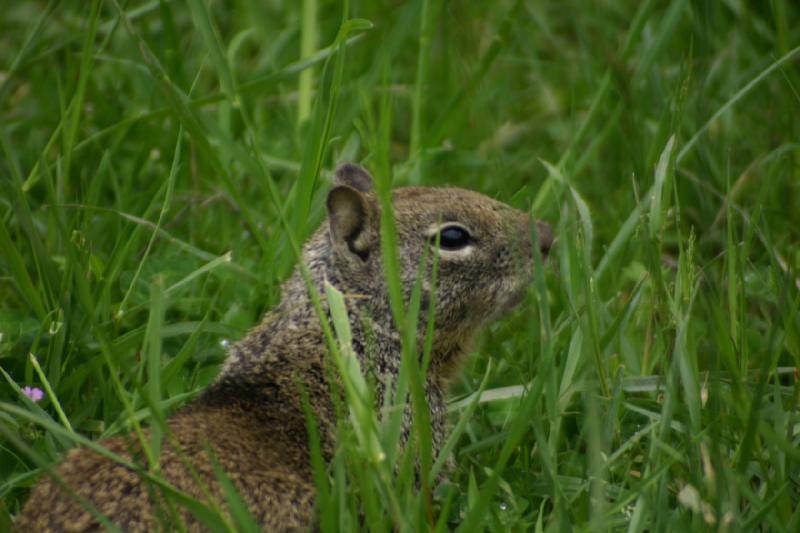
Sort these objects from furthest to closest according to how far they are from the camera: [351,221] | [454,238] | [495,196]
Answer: [495,196]
[454,238]
[351,221]

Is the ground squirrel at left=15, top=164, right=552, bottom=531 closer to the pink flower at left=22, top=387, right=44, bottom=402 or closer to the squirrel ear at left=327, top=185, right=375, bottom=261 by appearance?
the squirrel ear at left=327, top=185, right=375, bottom=261

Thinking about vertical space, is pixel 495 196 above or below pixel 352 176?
below

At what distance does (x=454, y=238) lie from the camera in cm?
375

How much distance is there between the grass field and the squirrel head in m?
0.14

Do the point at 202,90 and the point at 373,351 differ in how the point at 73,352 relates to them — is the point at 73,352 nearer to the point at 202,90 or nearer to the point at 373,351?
the point at 373,351

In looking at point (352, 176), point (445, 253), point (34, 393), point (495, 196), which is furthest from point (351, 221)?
point (34, 393)

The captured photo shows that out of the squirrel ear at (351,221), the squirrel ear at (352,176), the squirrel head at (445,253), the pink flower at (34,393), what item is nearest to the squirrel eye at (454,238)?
the squirrel head at (445,253)

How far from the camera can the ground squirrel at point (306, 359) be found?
2748 millimetres

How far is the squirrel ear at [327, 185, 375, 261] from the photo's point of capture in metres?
3.57

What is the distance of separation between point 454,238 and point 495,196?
45 cm

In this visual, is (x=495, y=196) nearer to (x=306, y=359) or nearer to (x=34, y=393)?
(x=306, y=359)

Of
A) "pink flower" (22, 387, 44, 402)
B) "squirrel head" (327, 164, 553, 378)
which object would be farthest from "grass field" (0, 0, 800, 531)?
"squirrel head" (327, 164, 553, 378)

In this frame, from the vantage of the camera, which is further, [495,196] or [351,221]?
[495,196]

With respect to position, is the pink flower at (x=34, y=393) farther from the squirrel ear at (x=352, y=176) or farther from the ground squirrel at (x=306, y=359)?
the squirrel ear at (x=352, y=176)
